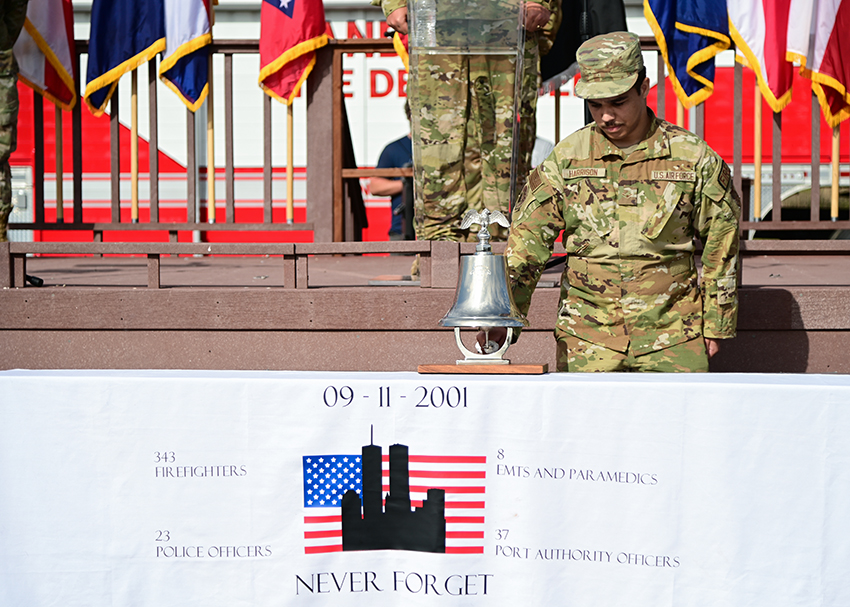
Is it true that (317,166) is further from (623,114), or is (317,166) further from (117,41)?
(623,114)

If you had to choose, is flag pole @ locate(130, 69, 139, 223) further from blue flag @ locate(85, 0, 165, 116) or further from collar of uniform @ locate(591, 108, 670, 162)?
collar of uniform @ locate(591, 108, 670, 162)

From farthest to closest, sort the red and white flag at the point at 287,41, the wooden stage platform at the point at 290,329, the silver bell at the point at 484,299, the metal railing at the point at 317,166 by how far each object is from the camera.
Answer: the red and white flag at the point at 287,41
the metal railing at the point at 317,166
the wooden stage platform at the point at 290,329
the silver bell at the point at 484,299

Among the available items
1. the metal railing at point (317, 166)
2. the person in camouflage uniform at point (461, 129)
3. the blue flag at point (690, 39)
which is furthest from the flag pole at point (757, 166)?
the person in camouflage uniform at point (461, 129)

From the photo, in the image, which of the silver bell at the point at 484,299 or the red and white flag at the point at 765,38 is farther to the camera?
the red and white flag at the point at 765,38

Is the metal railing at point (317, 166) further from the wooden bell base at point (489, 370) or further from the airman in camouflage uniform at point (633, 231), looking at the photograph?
the wooden bell base at point (489, 370)

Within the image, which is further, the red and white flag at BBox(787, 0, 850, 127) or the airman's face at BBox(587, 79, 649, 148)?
the red and white flag at BBox(787, 0, 850, 127)

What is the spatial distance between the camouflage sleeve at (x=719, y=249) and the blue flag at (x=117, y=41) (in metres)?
3.84

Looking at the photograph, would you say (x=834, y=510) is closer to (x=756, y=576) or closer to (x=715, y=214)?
(x=756, y=576)

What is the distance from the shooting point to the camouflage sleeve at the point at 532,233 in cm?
287

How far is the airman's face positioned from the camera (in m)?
2.73

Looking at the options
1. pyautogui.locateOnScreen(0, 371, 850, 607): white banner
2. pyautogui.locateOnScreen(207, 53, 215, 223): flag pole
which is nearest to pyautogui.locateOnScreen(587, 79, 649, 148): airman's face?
pyautogui.locateOnScreen(0, 371, 850, 607): white banner

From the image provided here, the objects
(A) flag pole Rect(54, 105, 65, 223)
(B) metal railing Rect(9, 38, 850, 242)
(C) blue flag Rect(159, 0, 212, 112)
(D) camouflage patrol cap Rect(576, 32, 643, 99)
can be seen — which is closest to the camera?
(D) camouflage patrol cap Rect(576, 32, 643, 99)

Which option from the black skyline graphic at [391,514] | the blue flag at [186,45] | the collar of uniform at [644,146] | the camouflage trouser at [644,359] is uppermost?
the blue flag at [186,45]

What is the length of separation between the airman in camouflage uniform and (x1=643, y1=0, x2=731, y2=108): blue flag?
86.1 inches
